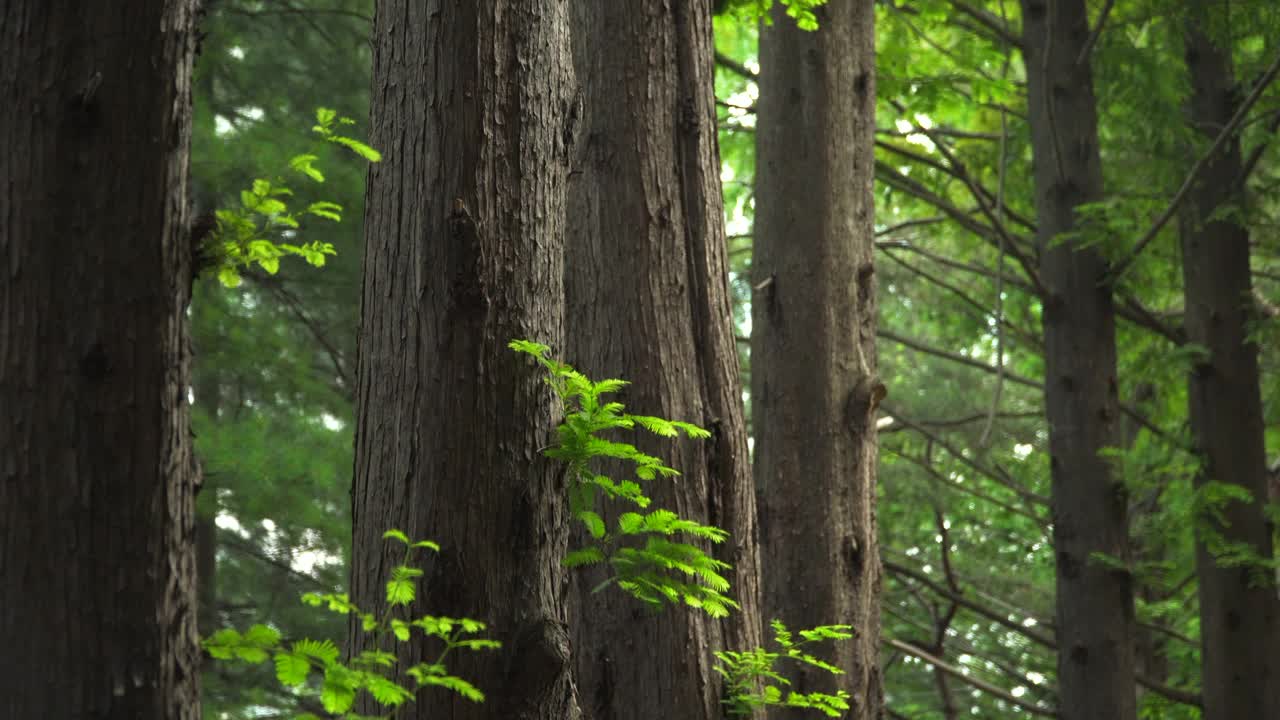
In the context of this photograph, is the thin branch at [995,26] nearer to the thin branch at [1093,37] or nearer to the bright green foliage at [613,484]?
the thin branch at [1093,37]

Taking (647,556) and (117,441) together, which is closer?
(117,441)

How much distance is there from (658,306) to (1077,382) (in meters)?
3.63

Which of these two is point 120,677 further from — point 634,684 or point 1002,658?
point 1002,658

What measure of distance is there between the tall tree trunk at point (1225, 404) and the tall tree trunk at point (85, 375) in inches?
252

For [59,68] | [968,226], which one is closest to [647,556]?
[59,68]

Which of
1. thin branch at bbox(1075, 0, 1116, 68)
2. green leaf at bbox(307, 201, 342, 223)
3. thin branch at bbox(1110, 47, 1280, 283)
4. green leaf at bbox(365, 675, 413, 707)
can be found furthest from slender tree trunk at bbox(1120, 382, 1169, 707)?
green leaf at bbox(365, 675, 413, 707)

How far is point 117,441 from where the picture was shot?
1.50 m

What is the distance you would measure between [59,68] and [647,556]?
4.90ft

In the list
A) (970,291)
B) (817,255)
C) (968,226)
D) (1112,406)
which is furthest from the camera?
(970,291)

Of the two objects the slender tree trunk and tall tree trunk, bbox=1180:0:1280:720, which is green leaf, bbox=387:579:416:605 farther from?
the slender tree trunk

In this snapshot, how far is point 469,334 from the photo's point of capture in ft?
7.53

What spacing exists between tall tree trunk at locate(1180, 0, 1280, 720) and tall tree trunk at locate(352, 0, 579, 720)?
5.46 meters

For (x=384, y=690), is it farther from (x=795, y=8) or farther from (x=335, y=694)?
(x=795, y=8)

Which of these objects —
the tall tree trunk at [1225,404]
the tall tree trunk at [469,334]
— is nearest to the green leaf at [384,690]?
the tall tree trunk at [469,334]
